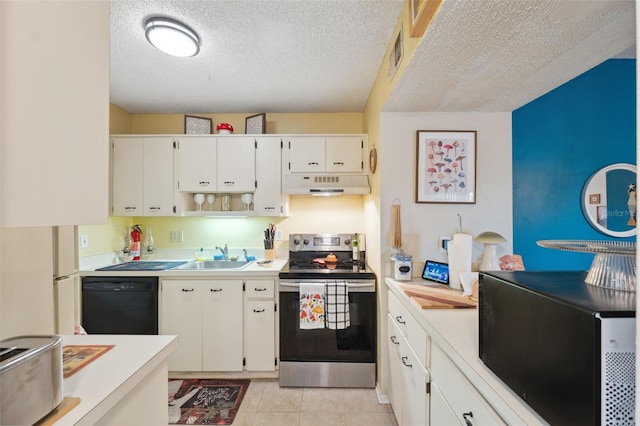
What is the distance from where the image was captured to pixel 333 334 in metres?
2.34

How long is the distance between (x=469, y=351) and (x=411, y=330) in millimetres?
563

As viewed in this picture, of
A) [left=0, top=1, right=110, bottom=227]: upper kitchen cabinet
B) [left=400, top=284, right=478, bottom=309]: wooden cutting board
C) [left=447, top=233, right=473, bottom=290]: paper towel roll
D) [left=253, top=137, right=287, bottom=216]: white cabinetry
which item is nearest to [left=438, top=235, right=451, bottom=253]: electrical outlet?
[left=447, top=233, right=473, bottom=290]: paper towel roll

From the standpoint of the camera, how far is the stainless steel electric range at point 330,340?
233 centimetres

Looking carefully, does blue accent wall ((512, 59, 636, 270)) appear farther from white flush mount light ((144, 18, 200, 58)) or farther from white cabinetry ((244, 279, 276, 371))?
white flush mount light ((144, 18, 200, 58))

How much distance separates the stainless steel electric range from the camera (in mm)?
2334

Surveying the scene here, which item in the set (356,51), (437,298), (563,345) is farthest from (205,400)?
(356,51)

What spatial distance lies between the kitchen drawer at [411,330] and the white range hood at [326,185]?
102 cm

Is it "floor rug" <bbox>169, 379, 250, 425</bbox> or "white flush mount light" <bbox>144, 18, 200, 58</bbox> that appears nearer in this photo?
"white flush mount light" <bbox>144, 18, 200, 58</bbox>

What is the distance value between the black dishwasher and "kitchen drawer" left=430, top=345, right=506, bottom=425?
228 cm

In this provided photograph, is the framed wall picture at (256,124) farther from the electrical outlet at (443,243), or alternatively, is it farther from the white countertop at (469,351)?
the white countertop at (469,351)

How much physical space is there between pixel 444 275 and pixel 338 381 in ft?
4.06

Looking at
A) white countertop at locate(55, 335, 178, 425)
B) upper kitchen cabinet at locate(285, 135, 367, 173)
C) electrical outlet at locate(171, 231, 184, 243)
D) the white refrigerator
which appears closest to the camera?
white countertop at locate(55, 335, 178, 425)

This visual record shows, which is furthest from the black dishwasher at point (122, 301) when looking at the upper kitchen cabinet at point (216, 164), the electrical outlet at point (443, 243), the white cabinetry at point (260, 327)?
the electrical outlet at point (443, 243)

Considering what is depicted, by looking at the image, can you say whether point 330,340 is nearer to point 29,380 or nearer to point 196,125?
point 29,380
